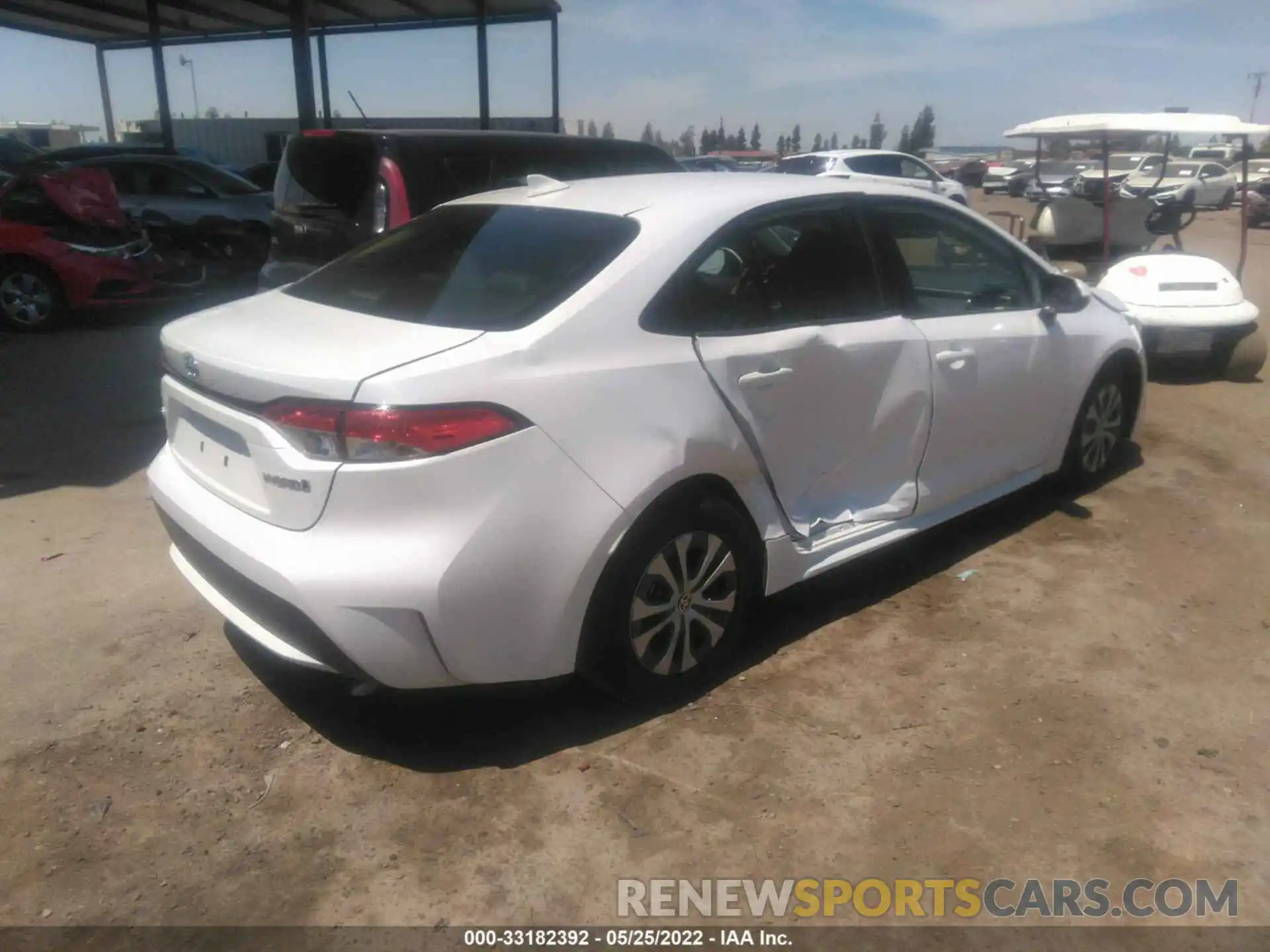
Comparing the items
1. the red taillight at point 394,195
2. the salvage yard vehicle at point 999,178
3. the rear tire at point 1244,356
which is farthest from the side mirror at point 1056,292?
the salvage yard vehicle at point 999,178

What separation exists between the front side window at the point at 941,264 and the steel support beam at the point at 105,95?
83.8 ft

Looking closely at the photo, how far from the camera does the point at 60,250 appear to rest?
912 cm

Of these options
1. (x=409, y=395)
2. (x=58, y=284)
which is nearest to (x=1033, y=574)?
(x=409, y=395)

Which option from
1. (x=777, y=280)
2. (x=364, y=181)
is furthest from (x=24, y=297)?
(x=777, y=280)

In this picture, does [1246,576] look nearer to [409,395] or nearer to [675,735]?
[675,735]

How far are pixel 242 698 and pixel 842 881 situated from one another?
1.96 metres

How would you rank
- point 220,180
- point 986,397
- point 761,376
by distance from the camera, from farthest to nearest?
1. point 220,180
2. point 986,397
3. point 761,376

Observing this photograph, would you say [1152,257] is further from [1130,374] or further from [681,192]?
[681,192]

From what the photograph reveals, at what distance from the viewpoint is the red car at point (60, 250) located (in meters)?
9.05

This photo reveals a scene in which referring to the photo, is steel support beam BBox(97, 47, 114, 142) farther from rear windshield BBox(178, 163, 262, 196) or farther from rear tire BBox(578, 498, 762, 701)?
rear tire BBox(578, 498, 762, 701)

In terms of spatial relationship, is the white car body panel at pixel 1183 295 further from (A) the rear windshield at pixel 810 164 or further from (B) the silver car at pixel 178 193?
(A) the rear windshield at pixel 810 164

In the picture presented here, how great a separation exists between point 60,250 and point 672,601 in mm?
8407

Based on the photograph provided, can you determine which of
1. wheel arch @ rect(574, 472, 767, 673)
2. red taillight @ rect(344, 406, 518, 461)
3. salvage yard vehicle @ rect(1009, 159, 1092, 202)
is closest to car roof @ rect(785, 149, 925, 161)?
salvage yard vehicle @ rect(1009, 159, 1092, 202)

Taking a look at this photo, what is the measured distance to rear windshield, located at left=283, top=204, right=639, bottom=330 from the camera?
2.94 meters
